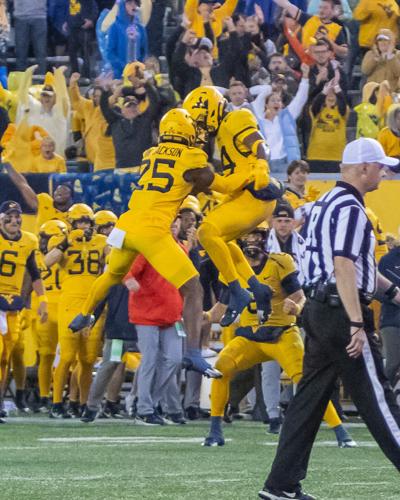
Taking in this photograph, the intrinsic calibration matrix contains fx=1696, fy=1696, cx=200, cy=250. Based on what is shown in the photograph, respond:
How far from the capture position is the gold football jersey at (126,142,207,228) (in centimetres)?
1112

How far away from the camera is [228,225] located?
1125cm

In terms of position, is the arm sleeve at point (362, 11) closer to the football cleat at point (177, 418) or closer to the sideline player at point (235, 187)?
the football cleat at point (177, 418)

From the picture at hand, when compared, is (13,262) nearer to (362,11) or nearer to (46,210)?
(46,210)

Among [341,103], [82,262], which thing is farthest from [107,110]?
[82,262]

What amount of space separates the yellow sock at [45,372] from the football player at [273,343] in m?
3.90

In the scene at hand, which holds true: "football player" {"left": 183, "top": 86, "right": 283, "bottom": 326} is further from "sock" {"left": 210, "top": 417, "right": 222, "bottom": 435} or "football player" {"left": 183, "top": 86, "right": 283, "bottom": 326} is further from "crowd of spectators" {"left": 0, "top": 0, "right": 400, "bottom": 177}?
"crowd of spectators" {"left": 0, "top": 0, "right": 400, "bottom": 177}

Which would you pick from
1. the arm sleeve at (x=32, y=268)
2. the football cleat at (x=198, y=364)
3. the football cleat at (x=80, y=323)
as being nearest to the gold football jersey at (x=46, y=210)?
the arm sleeve at (x=32, y=268)

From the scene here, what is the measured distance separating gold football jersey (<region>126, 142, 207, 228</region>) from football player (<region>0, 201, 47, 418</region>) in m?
3.82

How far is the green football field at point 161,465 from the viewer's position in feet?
27.9

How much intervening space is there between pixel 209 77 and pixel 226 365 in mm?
7106

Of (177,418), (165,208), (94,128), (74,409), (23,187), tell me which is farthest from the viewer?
(94,128)

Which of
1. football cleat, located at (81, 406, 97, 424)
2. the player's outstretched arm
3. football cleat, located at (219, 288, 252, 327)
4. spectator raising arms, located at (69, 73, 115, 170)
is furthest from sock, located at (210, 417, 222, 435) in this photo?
spectator raising arms, located at (69, 73, 115, 170)

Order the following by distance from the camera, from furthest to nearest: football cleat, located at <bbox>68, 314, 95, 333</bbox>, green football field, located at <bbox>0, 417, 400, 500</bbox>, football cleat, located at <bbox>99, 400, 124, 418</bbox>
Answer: football cleat, located at <bbox>99, 400, 124, 418</bbox>
football cleat, located at <bbox>68, 314, 95, 333</bbox>
green football field, located at <bbox>0, 417, 400, 500</bbox>

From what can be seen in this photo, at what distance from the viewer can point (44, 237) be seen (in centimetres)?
1619
